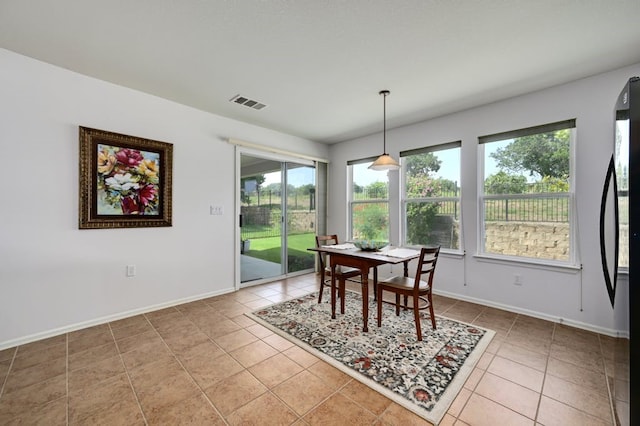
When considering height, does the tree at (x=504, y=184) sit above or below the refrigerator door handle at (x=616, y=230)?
above

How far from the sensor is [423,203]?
13.3 feet

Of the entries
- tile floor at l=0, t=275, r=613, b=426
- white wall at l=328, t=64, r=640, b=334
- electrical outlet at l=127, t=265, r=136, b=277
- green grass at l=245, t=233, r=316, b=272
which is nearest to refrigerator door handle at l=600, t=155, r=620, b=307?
tile floor at l=0, t=275, r=613, b=426

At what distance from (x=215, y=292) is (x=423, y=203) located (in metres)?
3.34

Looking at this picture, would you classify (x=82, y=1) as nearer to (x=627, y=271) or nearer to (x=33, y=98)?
(x=33, y=98)

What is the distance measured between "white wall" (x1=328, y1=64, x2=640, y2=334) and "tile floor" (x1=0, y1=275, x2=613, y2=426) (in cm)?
32

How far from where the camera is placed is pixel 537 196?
305cm

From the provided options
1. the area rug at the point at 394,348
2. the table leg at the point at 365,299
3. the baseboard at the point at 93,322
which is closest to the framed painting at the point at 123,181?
the baseboard at the point at 93,322

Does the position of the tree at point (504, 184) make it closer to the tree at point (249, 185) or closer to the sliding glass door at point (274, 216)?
the sliding glass door at point (274, 216)

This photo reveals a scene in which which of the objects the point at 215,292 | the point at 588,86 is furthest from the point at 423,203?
the point at 215,292

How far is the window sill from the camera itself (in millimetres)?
2803

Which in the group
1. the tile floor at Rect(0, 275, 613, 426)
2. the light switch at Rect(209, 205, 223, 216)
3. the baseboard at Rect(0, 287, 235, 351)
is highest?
the light switch at Rect(209, 205, 223, 216)

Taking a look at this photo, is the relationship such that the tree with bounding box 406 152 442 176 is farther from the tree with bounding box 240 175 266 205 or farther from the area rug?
the tree with bounding box 240 175 266 205

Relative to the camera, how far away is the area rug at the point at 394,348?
1.77 m

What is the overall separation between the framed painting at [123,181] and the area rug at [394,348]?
5.71ft
